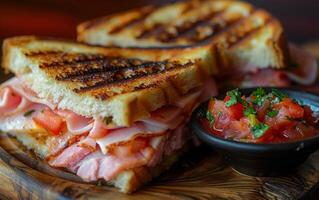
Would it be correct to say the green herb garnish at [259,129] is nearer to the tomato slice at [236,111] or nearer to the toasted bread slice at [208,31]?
the tomato slice at [236,111]

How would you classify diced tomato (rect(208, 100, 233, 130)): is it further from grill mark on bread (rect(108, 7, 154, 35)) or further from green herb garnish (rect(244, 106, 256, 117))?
grill mark on bread (rect(108, 7, 154, 35))

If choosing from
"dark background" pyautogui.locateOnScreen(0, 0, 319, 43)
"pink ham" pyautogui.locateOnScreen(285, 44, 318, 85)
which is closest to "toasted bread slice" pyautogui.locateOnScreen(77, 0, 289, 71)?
"pink ham" pyautogui.locateOnScreen(285, 44, 318, 85)

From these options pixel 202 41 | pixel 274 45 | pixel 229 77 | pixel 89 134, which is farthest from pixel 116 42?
pixel 89 134

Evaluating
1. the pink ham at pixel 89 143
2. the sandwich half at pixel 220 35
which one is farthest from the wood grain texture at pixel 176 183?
the sandwich half at pixel 220 35

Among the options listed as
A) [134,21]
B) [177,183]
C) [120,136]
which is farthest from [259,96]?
[134,21]

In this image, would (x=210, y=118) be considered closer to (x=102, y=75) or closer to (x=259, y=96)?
(x=259, y=96)
